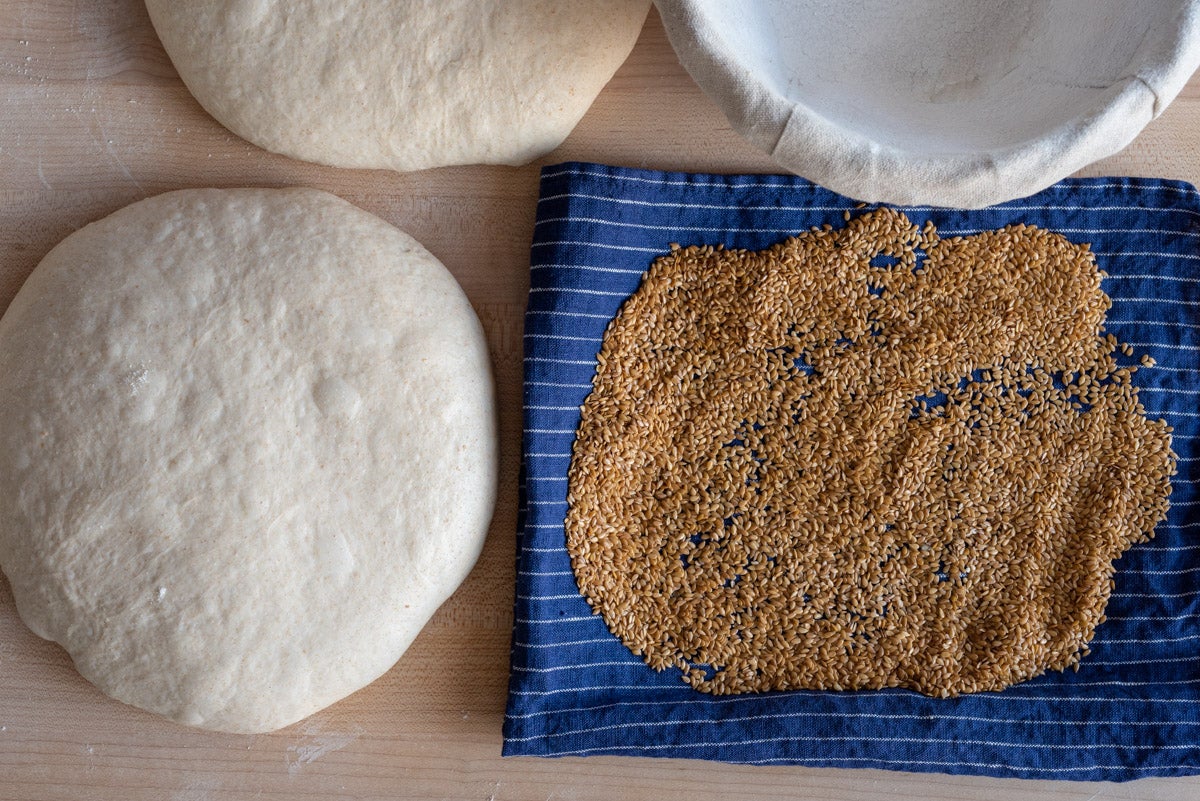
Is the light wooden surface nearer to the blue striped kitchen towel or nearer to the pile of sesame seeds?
the blue striped kitchen towel

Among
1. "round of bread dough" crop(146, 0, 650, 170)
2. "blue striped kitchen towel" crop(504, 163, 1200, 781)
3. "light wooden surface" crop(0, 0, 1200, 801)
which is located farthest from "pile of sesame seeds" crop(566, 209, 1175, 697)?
"round of bread dough" crop(146, 0, 650, 170)

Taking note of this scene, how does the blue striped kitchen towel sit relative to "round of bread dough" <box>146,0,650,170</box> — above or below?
below

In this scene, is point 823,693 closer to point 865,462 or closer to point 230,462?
point 865,462

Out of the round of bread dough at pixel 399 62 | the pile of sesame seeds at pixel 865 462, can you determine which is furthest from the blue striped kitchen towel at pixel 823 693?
the round of bread dough at pixel 399 62

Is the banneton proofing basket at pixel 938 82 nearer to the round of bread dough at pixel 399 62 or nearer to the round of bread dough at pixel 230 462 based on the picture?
the round of bread dough at pixel 399 62

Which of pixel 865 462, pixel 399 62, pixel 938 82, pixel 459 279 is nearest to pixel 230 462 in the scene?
pixel 459 279

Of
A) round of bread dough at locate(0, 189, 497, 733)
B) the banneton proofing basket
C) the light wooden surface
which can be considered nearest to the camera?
the banneton proofing basket
